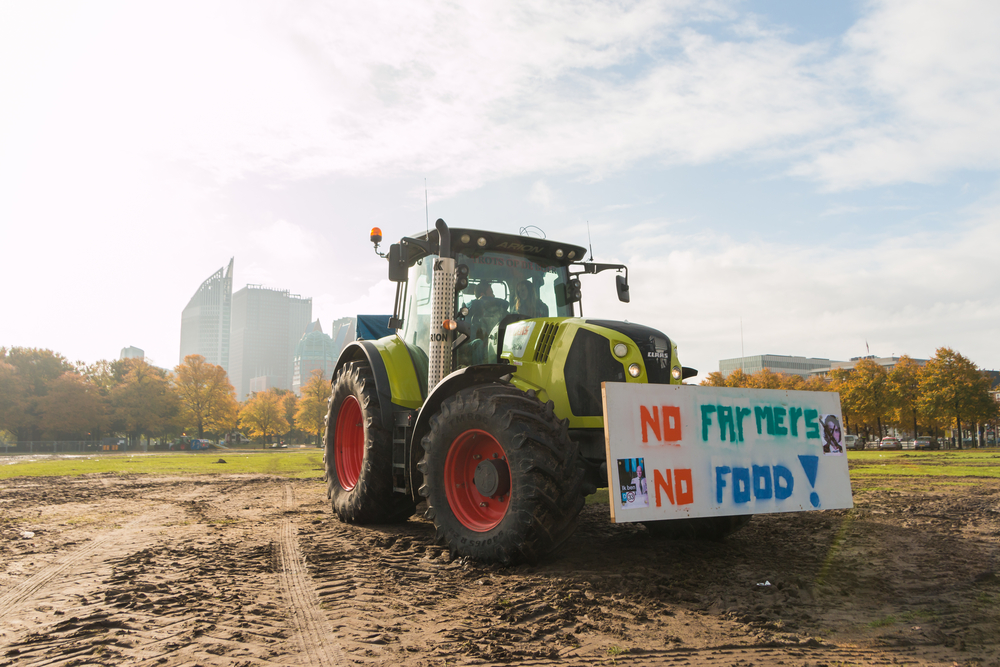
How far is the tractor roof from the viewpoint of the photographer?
6578 millimetres

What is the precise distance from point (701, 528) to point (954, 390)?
3989 cm

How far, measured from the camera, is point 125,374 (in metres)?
59.4

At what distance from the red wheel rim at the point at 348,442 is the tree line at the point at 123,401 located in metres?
40.6

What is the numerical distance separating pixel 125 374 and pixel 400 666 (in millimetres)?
66064

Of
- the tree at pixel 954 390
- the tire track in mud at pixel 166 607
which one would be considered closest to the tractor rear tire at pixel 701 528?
the tire track in mud at pixel 166 607

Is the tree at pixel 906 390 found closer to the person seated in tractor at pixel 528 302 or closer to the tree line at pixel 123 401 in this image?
the tree line at pixel 123 401

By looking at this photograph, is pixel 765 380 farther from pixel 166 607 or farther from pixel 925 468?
pixel 166 607

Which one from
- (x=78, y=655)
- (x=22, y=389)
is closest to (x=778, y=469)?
(x=78, y=655)

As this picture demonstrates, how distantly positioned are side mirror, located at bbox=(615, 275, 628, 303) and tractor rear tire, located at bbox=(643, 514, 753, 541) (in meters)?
2.52

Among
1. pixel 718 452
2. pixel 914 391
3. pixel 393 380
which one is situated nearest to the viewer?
pixel 718 452

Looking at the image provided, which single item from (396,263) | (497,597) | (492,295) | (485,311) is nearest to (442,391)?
(485,311)

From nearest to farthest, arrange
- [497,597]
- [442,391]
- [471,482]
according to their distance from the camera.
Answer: [497,597] < [471,482] < [442,391]

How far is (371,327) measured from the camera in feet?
34.0

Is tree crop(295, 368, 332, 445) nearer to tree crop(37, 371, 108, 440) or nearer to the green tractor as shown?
tree crop(37, 371, 108, 440)
